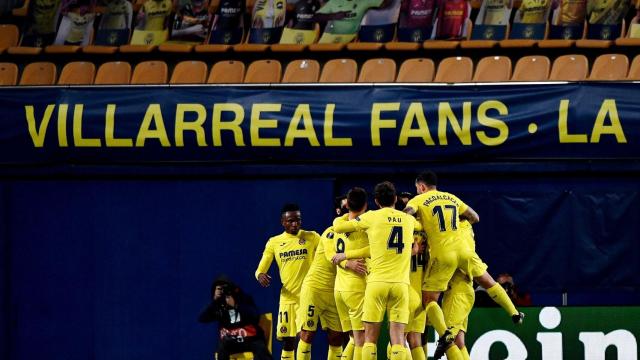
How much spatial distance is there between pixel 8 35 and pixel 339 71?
6.35m

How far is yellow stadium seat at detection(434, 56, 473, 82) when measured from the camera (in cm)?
1795

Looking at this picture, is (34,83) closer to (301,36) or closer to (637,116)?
(301,36)

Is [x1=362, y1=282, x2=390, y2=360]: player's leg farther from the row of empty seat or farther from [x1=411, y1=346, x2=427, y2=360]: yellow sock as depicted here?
the row of empty seat

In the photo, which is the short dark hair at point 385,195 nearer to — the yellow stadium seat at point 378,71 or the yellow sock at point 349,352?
the yellow sock at point 349,352

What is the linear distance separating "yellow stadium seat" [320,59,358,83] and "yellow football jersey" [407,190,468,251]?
5.68 meters

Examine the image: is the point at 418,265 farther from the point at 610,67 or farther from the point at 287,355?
the point at 610,67

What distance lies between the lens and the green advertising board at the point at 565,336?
14.7 m

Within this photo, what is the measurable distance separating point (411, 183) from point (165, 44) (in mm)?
6379

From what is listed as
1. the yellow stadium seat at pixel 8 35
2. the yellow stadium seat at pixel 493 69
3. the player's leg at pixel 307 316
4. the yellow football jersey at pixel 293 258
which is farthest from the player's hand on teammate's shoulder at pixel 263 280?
the yellow stadium seat at pixel 8 35

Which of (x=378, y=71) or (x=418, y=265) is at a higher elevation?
(x=378, y=71)

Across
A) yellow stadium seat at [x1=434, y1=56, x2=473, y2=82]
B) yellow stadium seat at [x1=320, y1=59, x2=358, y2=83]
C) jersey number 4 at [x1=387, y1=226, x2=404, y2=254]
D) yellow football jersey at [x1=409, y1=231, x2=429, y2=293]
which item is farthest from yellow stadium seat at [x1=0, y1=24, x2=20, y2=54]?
jersey number 4 at [x1=387, y1=226, x2=404, y2=254]

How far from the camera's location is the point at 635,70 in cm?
1703

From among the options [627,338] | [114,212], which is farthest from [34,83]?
[627,338]

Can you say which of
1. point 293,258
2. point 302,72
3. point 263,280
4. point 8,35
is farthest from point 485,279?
point 8,35
